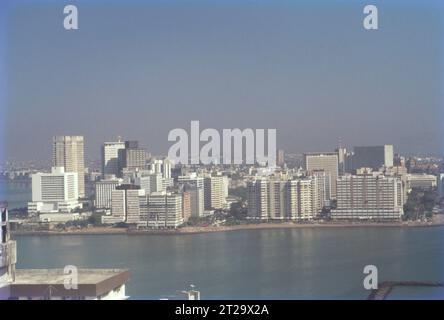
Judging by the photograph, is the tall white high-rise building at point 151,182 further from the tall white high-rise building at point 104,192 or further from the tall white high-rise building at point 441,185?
the tall white high-rise building at point 441,185

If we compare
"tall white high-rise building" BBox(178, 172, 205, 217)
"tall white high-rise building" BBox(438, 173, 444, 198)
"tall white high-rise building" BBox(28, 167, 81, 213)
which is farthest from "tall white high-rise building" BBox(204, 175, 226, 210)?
"tall white high-rise building" BBox(438, 173, 444, 198)

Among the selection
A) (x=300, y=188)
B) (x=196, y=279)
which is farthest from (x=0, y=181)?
(x=300, y=188)

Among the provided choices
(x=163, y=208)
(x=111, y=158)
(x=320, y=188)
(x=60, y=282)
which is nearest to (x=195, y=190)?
(x=163, y=208)

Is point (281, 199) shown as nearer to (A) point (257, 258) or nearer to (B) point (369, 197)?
(A) point (257, 258)

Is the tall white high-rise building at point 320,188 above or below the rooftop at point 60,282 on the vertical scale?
above

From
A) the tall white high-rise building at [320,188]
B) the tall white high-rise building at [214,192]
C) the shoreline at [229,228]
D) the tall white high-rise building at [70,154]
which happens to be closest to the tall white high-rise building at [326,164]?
the tall white high-rise building at [320,188]

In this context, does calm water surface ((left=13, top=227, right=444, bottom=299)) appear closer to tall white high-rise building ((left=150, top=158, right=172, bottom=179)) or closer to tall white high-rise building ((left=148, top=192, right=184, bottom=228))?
tall white high-rise building ((left=148, top=192, right=184, bottom=228))
